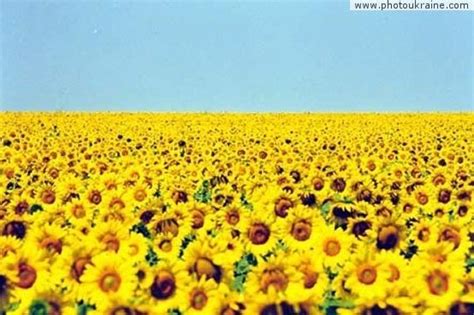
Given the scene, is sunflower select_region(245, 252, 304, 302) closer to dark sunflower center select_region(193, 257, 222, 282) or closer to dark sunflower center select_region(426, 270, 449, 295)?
dark sunflower center select_region(193, 257, 222, 282)

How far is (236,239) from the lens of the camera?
4031 millimetres

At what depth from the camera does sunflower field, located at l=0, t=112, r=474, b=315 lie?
3.08 m

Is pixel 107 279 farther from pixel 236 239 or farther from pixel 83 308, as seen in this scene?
pixel 236 239

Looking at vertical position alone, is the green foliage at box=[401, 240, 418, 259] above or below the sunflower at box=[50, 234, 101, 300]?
above

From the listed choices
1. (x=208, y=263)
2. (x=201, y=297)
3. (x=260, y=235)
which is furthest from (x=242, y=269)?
(x=201, y=297)

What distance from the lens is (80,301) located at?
3.26m

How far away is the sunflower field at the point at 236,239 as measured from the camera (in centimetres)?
308

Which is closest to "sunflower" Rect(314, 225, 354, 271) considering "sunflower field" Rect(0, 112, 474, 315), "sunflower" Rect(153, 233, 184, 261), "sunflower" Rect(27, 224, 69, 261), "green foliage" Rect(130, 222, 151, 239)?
"sunflower field" Rect(0, 112, 474, 315)

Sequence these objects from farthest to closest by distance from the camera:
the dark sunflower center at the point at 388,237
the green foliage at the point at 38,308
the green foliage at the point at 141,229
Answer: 1. the green foliage at the point at 141,229
2. the dark sunflower center at the point at 388,237
3. the green foliage at the point at 38,308

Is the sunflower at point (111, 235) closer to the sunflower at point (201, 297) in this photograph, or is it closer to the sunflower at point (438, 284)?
the sunflower at point (201, 297)

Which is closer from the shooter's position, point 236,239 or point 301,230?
point 236,239

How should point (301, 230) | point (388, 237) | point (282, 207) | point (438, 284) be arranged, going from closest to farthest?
point (438, 284)
point (388, 237)
point (301, 230)
point (282, 207)

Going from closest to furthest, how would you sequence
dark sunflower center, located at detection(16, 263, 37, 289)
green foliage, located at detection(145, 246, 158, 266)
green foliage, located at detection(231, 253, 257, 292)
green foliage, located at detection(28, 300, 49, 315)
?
green foliage, located at detection(28, 300, 49, 315)
dark sunflower center, located at detection(16, 263, 37, 289)
green foliage, located at detection(231, 253, 257, 292)
green foliage, located at detection(145, 246, 158, 266)

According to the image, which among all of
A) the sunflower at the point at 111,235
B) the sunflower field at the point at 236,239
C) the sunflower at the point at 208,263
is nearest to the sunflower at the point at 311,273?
the sunflower field at the point at 236,239
